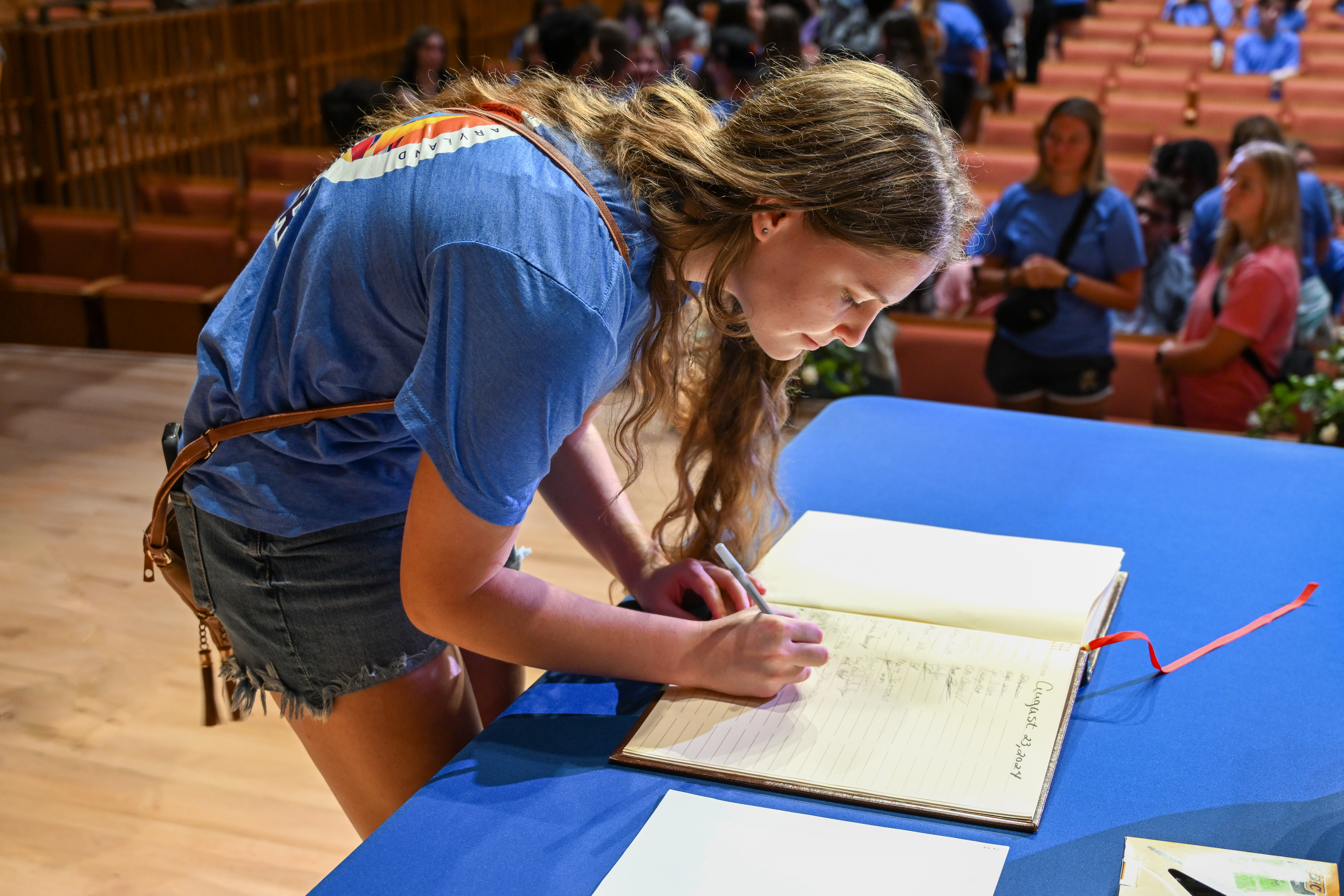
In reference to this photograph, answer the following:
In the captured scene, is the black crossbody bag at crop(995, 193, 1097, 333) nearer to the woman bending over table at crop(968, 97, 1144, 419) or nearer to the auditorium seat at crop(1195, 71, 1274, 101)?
the woman bending over table at crop(968, 97, 1144, 419)

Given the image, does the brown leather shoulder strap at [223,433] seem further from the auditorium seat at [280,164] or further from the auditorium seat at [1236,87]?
the auditorium seat at [1236,87]

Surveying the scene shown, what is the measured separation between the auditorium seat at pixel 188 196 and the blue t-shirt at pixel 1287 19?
5.87 meters

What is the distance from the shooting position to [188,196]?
5020mm

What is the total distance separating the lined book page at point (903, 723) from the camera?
0.89 m

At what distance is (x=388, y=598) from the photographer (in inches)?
41.6

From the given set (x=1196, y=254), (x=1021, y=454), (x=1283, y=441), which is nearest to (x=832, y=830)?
(x=1021, y=454)

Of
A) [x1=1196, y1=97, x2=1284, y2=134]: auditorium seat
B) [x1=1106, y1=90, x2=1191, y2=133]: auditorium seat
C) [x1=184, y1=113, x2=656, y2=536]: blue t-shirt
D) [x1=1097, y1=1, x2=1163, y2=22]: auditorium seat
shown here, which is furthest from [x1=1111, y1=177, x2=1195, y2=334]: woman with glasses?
[x1=1097, y1=1, x2=1163, y2=22]: auditorium seat

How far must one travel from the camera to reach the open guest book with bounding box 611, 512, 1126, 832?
892 millimetres

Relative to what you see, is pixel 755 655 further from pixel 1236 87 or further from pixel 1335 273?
pixel 1236 87

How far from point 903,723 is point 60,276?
4586 mm

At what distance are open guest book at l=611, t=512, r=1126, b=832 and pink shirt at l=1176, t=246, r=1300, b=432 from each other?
82.0 inches

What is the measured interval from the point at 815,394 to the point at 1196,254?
1.36 m

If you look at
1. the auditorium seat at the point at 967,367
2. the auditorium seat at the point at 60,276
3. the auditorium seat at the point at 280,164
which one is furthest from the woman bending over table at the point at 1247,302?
the auditorium seat at the point at 280,164

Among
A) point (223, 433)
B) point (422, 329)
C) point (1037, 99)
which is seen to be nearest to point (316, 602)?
point (223, 433)
